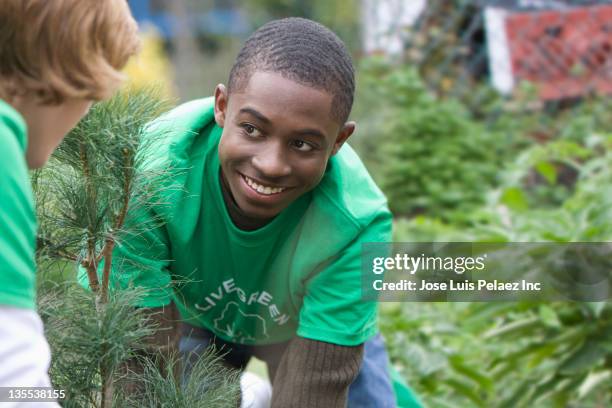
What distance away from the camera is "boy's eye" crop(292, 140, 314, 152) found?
1.70 metres

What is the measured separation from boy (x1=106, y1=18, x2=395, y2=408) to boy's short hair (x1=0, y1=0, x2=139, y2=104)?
368 mm

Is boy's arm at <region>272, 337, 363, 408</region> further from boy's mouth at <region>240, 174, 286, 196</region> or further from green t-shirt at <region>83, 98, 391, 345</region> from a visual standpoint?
boy's mouth at <region>240, 174, 286, 196</region>

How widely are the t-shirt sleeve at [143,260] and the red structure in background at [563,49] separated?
3842mm

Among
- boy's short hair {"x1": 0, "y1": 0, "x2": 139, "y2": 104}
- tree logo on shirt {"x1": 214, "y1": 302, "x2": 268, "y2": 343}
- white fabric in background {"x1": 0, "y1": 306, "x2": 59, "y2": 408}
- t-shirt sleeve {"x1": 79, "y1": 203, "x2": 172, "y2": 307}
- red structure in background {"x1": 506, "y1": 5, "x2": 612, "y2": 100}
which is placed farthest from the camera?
red structure in background {"x1": 506, "y1": 5, "x2": 612, "y2": 100}

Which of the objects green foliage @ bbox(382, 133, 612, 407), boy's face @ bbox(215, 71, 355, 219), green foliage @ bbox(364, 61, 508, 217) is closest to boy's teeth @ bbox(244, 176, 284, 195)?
boy's face @ bbox(215, 71, 355, 219)

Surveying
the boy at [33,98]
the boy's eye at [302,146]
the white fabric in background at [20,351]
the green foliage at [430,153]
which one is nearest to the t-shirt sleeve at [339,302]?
the boy's eye at [302,146]

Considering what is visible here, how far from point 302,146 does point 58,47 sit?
59 cm

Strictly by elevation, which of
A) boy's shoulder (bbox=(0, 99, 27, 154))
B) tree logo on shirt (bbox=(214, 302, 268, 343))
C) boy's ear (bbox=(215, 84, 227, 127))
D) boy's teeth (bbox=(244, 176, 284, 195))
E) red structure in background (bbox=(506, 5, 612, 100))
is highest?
red structure in background (bbox=(506, 5, 612, 100))

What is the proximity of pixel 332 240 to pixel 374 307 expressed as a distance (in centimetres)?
21

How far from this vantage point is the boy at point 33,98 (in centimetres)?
108

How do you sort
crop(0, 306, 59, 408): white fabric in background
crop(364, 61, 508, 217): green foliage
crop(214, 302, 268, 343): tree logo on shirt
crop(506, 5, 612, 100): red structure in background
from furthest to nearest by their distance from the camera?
crop(506, 5, 612, 100): red structure in background
crop(364, 61, 508, 217): green foliage
crop(214, 302, 268, 343): tree logo on shirt
crop(0, 306, 59, 408): white fabric in background

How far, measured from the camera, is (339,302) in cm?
189

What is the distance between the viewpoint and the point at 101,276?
1611 mm

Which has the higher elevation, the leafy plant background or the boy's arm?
Answer: the leafy plant background
